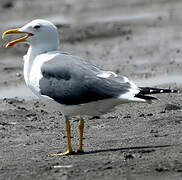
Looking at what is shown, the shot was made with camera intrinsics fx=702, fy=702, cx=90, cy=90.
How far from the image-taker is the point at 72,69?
7617 millimetres

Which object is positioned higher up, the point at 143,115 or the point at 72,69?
the point at 72,69

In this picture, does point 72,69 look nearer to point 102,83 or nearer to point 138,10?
point 102,83


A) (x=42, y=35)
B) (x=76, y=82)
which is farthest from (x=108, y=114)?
(x=76, y=82)

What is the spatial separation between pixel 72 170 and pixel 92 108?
3.20 ft

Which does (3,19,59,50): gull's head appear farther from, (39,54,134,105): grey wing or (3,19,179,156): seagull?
(39,54,134,105): grey wing

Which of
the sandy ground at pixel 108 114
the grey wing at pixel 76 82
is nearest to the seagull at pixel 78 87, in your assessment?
the grey wing at pixel 76 82

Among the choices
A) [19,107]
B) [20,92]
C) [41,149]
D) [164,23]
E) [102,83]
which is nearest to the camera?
[102,83]

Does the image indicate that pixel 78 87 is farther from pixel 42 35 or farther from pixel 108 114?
pixel 108 114

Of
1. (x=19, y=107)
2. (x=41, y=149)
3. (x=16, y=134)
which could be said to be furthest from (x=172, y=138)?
(x=19, y=107)

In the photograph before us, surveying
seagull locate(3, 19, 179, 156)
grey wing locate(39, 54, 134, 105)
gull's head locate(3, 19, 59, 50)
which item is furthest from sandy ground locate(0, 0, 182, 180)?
gull's head locate(3, 19, 59, 50)

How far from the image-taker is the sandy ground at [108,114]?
22.8ft

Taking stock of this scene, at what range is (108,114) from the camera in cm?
974

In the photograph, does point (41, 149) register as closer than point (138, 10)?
Yes

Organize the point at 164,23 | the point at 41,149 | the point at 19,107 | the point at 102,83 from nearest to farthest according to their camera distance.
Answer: the point at 102,83
the point at 41,149
the point at 19,107
the point at 164,23
